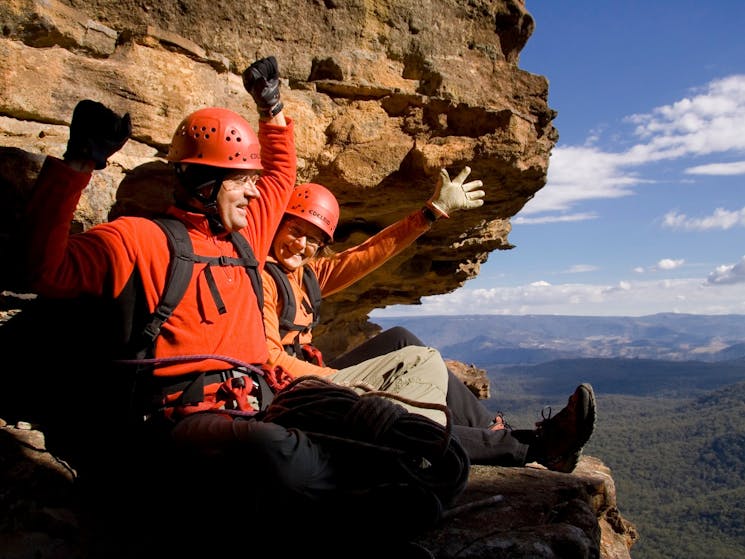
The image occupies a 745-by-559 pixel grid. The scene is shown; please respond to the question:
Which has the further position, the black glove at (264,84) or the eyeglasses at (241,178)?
the black glove at (264,84)

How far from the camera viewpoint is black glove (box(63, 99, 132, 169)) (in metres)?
2.50

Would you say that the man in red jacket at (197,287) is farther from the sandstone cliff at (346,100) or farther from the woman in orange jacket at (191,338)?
the sandstone cliff at (346,100)

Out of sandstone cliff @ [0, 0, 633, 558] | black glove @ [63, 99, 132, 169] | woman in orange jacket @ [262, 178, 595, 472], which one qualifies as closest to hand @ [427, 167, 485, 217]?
woman in orange jacket @ [262, 178, 595, 472]

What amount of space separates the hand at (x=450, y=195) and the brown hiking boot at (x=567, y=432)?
6.93ft

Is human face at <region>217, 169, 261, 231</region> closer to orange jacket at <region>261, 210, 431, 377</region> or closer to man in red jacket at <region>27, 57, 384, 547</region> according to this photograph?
man in red jacket at <region>27, 57, 384, 547</region>

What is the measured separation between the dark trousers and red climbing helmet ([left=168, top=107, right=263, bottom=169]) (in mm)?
2412

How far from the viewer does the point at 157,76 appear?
468 cm

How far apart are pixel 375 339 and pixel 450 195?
160 cm

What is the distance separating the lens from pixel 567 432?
4.26 metres

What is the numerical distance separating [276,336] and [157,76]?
7.91 ft

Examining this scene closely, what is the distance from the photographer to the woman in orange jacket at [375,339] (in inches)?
169

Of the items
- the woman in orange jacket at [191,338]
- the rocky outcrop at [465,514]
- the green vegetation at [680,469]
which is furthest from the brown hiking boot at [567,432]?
the green vegetation at [680,469]

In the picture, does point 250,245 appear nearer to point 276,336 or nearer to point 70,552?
point 276,336

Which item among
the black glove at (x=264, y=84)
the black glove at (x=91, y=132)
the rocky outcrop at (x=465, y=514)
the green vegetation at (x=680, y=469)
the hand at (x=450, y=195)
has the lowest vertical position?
the green vegetation at (x=680, y=469)
